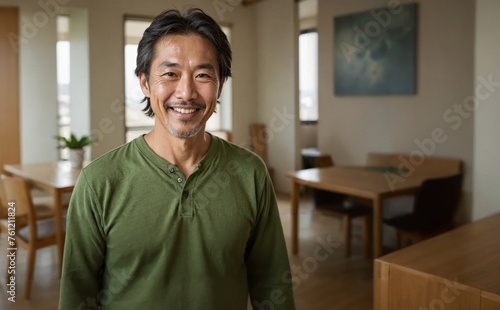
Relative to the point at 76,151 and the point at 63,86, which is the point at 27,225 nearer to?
the point at 76,151

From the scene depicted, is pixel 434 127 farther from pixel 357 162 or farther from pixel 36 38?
pixel 36 38

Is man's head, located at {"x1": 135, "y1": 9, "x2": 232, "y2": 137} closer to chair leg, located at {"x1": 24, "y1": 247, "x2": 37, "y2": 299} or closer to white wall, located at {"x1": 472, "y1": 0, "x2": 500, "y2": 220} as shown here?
chair leg, located at {"x1": 24, "y1": 247, "x2": 37, "y2": 299}

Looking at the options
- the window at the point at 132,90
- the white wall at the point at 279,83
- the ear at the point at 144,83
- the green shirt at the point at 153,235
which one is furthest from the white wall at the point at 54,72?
the green shirt at the point at 153,235

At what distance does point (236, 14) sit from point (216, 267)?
252 inches

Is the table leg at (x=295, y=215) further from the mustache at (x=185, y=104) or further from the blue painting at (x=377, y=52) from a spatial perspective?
the mustache at (x=185, y=104)

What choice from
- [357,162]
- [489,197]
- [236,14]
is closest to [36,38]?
[236,14]

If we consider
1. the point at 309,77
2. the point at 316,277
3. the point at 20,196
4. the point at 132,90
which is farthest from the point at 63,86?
the point at 316,277

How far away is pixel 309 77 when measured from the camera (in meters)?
8.10

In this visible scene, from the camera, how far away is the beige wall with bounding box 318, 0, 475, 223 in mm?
5066

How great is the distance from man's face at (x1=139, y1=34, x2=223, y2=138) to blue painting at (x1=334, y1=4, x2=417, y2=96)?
4.69 metres

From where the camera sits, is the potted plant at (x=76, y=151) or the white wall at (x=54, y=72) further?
the white wall at (x=54, y=72)

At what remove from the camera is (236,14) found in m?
7.21

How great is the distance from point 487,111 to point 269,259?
2.85 meters

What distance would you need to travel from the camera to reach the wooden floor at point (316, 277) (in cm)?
328
